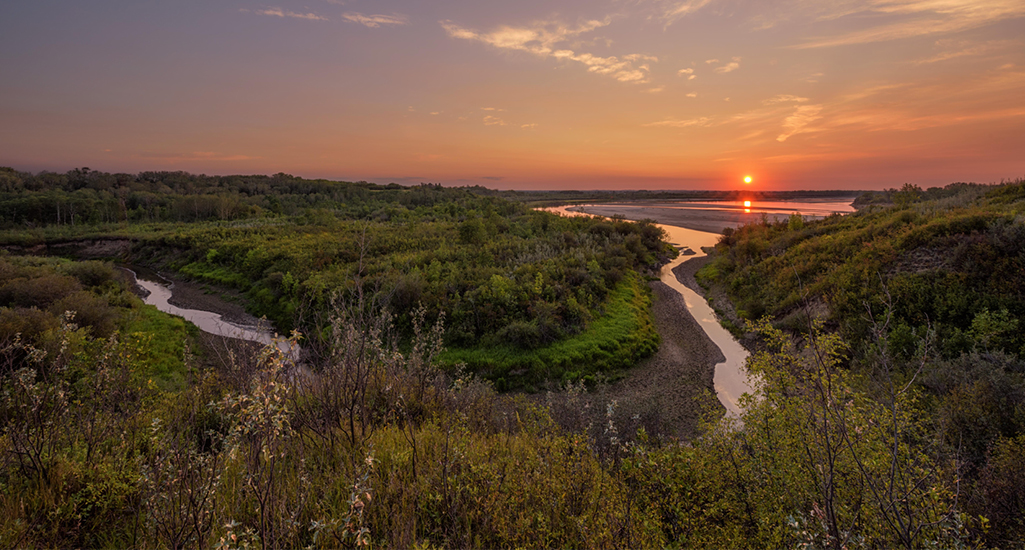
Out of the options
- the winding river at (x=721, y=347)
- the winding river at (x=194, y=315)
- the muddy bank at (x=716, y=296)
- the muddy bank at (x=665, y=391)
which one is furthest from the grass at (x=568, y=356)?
the winding river at (x=194, y=315)

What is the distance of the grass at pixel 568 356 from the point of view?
58.0 ft

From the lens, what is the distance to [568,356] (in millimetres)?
18484

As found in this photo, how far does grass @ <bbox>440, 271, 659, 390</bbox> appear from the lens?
696 inches

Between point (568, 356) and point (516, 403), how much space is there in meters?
6.78

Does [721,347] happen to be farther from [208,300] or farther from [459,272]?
[208,300]

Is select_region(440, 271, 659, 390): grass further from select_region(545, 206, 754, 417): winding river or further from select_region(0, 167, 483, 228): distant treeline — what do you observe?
select_region(0, 167, 483, 228): distant treeline

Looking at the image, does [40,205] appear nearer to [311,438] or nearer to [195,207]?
[195,207]

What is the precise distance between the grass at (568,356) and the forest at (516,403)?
115 millimetres

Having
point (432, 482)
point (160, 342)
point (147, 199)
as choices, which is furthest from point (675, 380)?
point (147, 199)

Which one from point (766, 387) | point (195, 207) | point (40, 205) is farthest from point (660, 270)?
point (40, 205)

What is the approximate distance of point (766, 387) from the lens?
686cm

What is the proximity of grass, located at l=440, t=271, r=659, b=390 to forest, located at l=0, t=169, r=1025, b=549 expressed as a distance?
115 mm

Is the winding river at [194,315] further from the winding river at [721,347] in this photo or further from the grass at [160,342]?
the winding river at [721,347]

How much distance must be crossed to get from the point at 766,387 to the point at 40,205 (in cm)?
9967
